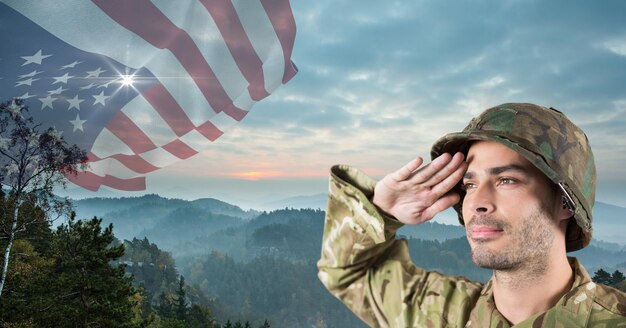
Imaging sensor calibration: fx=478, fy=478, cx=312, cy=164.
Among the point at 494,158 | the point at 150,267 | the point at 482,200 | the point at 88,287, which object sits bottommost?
the point at 88,287

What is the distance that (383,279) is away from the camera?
2873 mm

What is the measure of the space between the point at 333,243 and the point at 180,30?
381 inches

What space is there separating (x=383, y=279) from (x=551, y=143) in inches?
47.5

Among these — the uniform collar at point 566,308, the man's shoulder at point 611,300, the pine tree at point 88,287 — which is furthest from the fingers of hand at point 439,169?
the pine tree at point 88,287

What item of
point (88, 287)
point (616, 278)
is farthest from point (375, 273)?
point (616, 278)

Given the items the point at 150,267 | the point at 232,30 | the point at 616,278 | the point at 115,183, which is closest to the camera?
the point at 232,30

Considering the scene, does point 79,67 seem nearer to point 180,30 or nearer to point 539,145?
point 180,30

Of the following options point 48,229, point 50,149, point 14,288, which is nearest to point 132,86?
point 50,149

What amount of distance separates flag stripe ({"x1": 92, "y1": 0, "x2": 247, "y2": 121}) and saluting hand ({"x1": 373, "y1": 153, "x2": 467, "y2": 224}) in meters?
9.26

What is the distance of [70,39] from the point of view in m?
11.2

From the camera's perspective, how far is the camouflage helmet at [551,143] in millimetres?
2414

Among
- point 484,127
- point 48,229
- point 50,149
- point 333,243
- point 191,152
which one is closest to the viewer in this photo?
point 484,127

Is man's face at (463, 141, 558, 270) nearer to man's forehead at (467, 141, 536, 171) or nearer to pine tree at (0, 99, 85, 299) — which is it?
man's forehead at (467, 141, 536, 171)

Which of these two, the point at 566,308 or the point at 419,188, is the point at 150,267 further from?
the point at 566,308
